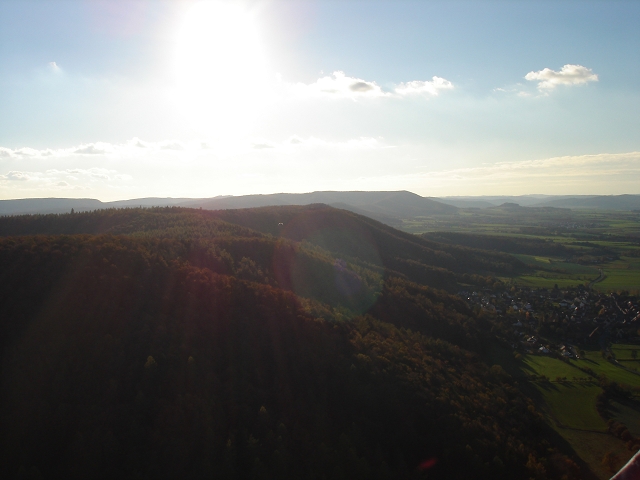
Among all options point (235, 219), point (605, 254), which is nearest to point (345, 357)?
point (235, 219)

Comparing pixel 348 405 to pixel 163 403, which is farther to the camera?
pixel 348 405

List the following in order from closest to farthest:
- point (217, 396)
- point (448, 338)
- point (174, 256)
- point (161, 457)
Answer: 1. point (161, 457)
2. point (217, 396)
3. point (174, 256)
4. point (448, 338)

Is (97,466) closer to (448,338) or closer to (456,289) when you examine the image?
(448,338)

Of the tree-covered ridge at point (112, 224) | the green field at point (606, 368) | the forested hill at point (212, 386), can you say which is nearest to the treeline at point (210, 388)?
the forested hill at point (212, 386)

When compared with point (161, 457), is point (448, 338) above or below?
below

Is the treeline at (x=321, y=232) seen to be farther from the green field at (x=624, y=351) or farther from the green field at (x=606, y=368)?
the green field at (x=606, y=368)

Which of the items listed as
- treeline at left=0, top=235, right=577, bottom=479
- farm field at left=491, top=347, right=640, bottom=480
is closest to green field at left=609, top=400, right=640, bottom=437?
farm field at left=491, top=347, right=640, bottom=480

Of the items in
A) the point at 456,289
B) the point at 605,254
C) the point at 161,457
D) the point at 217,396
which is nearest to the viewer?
the point at 161,457
